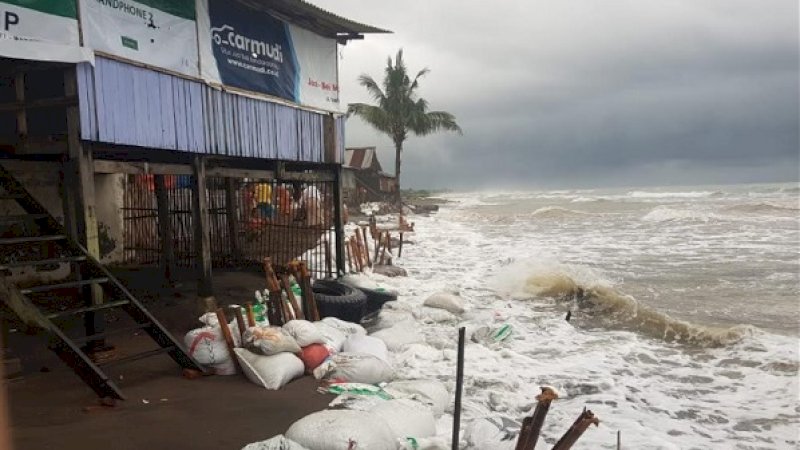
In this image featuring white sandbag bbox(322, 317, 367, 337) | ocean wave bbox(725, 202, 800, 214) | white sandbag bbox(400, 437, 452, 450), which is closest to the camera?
white sandbag bbox(400, 437, 452, 450)

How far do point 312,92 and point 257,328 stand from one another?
18.9 ft

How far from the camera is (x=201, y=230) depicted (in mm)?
7770

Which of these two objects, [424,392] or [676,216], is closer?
[424,392]

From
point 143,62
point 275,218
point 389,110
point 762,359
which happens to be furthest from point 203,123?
point 389,110

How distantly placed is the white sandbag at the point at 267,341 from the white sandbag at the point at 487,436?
2084 millimetres

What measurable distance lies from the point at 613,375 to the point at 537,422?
15.4 ft

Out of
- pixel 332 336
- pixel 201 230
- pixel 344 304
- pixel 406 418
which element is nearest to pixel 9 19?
pixel 201 230

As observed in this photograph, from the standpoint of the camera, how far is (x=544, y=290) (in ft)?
38.0

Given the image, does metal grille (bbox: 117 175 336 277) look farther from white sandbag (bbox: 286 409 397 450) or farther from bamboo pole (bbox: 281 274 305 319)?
white sandbag (bbox: 286 409 397 450)

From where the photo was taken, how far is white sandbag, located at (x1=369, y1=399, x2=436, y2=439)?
13.9 ft

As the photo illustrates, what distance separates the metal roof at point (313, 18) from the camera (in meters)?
8.69

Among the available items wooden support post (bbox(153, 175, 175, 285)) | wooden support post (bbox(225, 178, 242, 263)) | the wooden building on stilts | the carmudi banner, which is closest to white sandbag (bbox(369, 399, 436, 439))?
the wooden building on stilts

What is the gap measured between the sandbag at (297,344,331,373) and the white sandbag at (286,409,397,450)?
1722 mm

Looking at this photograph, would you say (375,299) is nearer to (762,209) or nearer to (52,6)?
(52,6)
